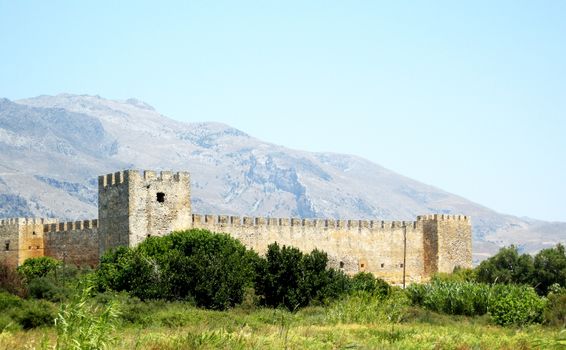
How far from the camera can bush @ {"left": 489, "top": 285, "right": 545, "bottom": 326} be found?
3238 centimetres

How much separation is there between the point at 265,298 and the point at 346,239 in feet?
46.4

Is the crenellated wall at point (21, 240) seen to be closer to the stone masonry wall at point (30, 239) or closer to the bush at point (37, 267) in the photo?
the stone masonry wall at point (30, 239)

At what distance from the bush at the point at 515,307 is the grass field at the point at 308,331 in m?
0.91

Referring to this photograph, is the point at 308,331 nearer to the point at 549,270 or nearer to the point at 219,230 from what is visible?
the point at 219,230

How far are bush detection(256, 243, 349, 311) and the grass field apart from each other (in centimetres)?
173

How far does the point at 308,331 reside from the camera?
23.0 m

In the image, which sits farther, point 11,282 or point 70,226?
point 70,226

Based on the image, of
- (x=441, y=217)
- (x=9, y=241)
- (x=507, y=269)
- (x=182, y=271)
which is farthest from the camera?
(x=441, y=217)

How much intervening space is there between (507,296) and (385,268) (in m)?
19.2

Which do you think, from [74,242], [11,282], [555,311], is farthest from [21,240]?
[555,311]

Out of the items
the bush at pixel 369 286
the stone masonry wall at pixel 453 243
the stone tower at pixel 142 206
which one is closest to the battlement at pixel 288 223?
the stone masonry wall at pixel 453 243

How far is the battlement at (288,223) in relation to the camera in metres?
44.4

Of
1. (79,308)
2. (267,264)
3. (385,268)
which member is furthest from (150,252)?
(79,308)

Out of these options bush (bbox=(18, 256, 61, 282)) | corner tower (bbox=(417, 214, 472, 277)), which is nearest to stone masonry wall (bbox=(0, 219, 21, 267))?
bush (bbox=(18, 256, 61, 282))
